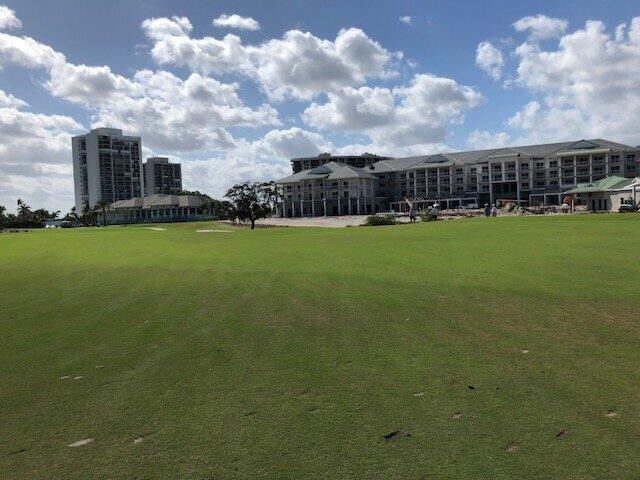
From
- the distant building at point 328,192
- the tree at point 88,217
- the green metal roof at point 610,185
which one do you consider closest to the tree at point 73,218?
the tree at point 88,217

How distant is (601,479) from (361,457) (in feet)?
7.02

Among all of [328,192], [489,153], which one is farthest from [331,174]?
[489,153]

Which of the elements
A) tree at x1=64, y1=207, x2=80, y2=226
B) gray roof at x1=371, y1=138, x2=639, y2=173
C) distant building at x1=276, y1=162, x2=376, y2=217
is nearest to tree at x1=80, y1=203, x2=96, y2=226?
tree at x1=64, y1=207, x2=80, y2=226

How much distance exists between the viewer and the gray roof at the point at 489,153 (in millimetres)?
128250

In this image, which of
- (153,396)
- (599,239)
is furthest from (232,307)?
(599,239)

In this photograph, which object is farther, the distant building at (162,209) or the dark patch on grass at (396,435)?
the distant building at (162,209)

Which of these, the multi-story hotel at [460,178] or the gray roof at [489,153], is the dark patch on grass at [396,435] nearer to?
the multi-story hotel at [460,178]

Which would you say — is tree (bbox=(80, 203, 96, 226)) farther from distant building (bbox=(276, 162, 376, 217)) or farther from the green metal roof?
the green metal roof

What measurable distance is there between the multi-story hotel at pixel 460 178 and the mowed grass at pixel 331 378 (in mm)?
125229

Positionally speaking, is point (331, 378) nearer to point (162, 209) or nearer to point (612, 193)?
point (612, 193)

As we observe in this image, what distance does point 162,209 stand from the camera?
17562 centimetres

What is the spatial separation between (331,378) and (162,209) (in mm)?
176663

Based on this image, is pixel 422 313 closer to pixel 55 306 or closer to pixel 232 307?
pixel 232 307

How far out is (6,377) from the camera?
8078 mm
